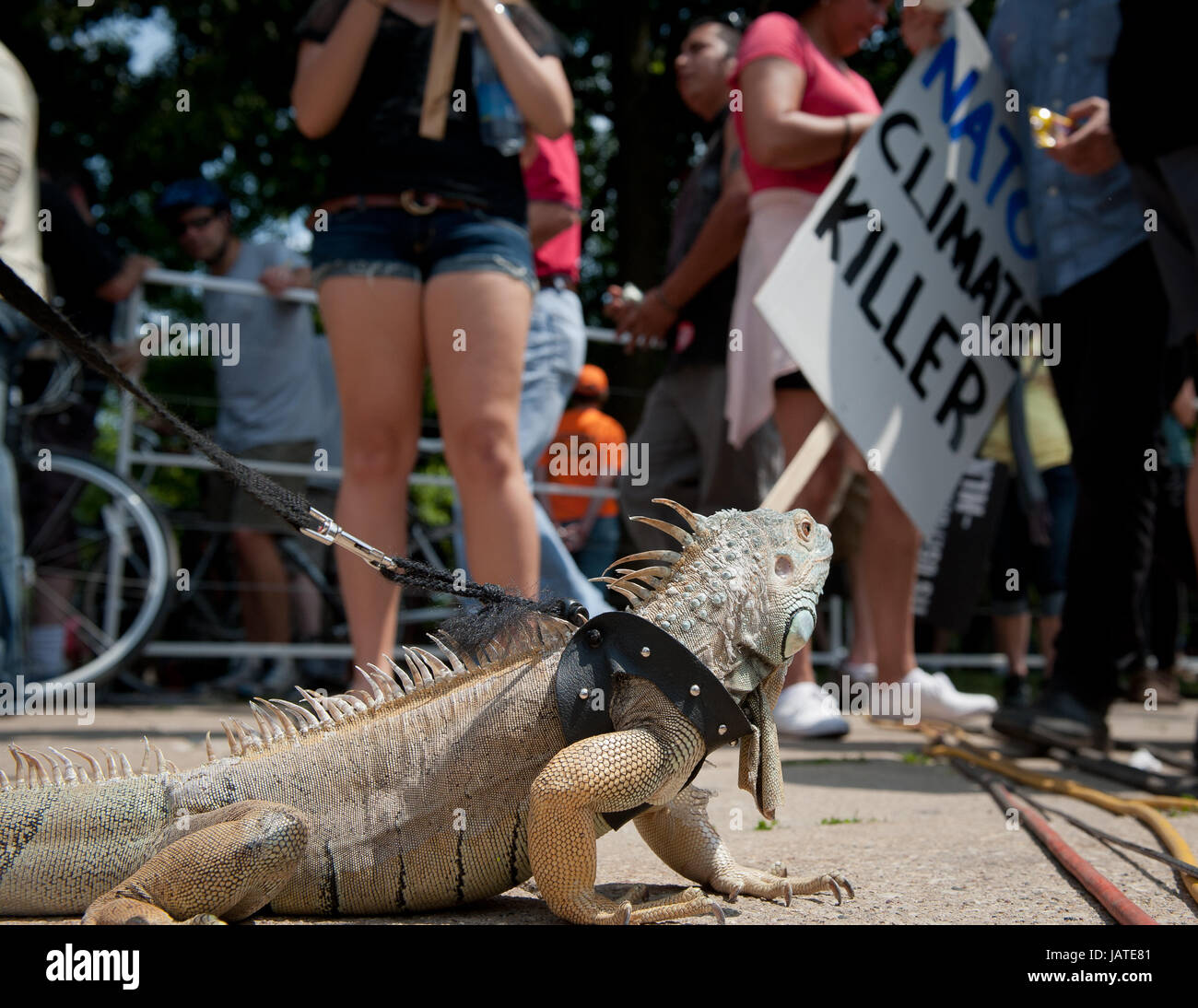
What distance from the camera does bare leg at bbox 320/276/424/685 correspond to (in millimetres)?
3961

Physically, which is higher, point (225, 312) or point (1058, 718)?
point (225, 312)

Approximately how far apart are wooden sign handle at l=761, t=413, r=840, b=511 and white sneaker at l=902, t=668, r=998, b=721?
62.8 inches

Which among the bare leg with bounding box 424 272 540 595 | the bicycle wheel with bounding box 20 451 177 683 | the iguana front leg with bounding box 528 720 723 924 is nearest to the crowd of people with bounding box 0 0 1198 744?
the bare leg with bounding box 424 272 540 595

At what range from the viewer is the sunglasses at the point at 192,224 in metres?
7.60

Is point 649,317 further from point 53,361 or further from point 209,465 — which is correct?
point 53,361

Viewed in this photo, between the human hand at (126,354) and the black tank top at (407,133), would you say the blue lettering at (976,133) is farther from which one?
the human hand at (126,354)

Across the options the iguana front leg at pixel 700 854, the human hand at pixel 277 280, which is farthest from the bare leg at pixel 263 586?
the iguana front leg at pixel 700 854

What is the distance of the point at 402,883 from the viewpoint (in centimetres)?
229

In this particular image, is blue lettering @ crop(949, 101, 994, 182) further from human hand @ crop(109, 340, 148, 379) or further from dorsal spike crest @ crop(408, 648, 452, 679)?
human hand @ crop(109, 340, 148, 379)

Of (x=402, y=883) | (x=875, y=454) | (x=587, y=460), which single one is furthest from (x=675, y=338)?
(x=402, y=883)

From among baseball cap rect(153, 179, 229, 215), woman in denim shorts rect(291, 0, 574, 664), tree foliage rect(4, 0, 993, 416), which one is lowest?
woman in denim shorts rect(291, 0, 574, 664)

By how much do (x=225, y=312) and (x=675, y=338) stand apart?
10.0 feet

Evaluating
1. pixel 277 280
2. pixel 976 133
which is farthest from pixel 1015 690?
pixel 277 280

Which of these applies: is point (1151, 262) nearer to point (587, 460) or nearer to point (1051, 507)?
point (587, 460)
